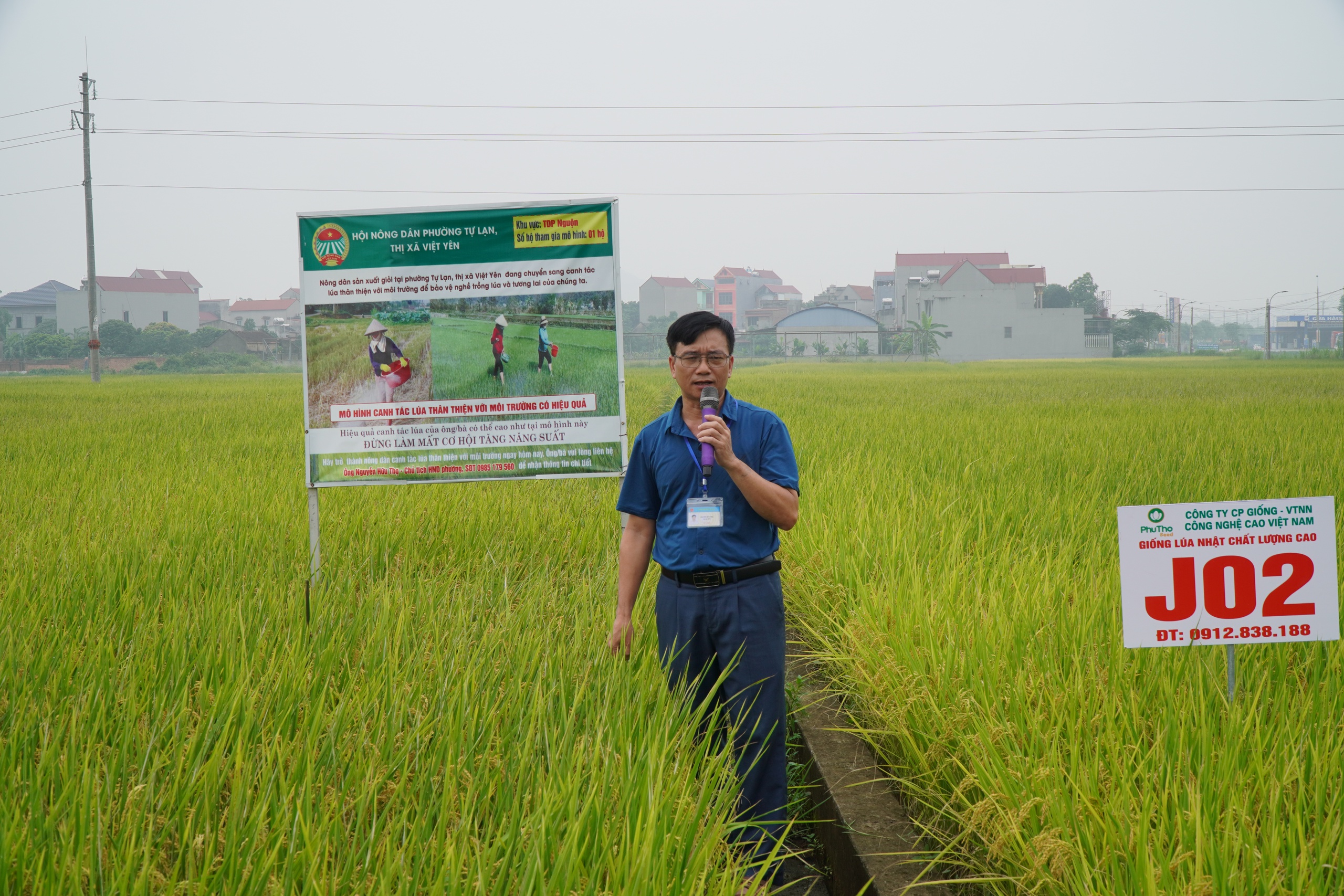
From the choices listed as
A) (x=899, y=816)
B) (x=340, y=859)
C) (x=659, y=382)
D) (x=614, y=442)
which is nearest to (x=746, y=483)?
(x=899, y=816)

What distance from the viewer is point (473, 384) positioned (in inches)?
169

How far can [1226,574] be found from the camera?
2.51 meters

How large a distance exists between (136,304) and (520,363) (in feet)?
259

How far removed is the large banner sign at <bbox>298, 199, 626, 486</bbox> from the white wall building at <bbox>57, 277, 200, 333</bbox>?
70.1m

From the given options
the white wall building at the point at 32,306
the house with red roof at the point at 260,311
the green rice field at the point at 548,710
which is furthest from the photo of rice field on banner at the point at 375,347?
the house with red roof at the point at 260,311

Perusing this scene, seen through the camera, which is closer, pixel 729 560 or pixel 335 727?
pixel 335 727

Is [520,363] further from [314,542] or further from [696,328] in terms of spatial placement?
[696,328]

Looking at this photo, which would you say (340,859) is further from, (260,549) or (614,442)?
(260,549)

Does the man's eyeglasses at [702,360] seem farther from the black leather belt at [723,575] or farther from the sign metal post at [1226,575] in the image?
the sign metal post at [1226,575]

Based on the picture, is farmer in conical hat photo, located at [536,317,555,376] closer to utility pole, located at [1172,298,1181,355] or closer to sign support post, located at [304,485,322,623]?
sign support post, located at [304,485,322,623]

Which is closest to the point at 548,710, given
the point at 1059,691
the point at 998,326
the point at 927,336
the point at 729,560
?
the point at 729,560

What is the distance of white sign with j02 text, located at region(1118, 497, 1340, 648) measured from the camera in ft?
8.14

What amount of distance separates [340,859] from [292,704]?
0.72 m

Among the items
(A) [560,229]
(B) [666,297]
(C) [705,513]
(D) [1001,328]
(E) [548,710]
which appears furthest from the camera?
(B) [666,297]
